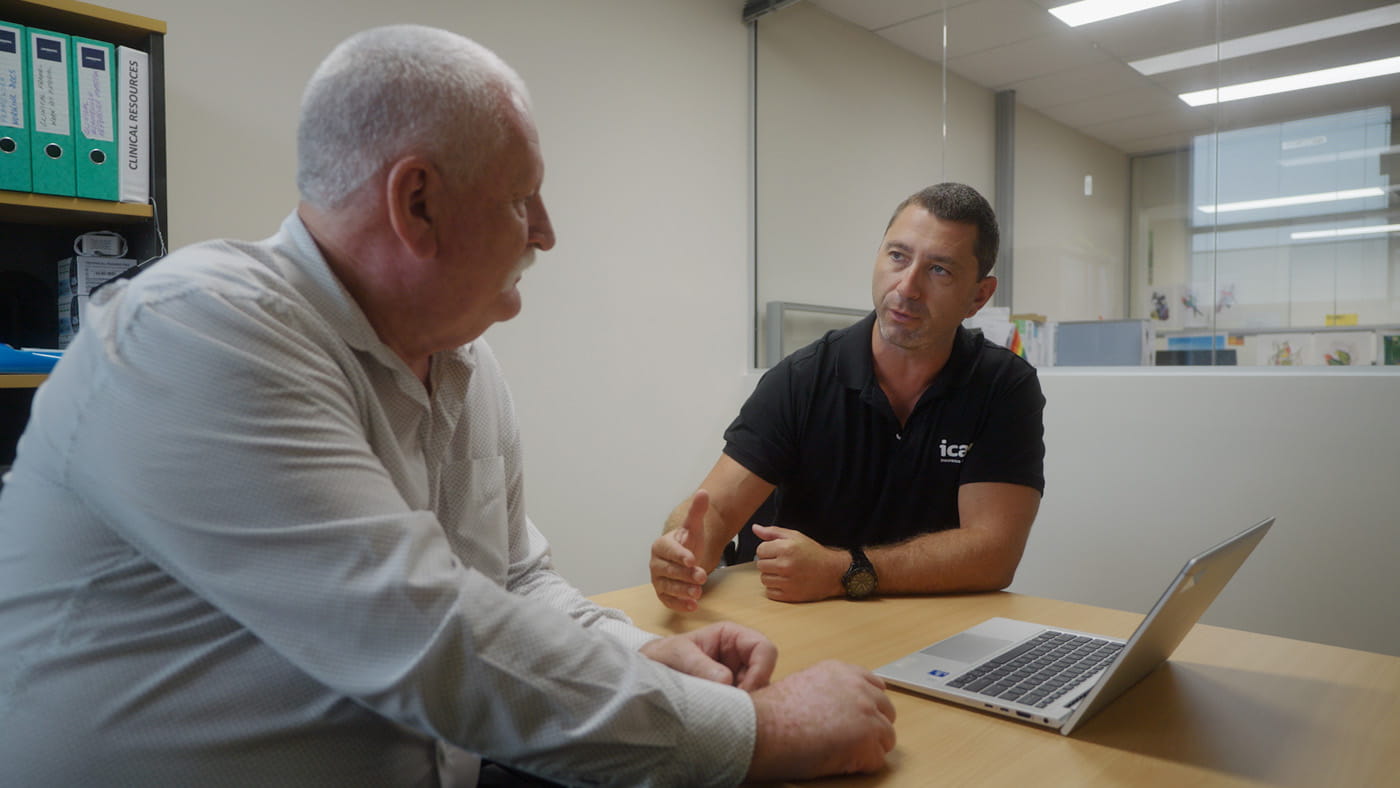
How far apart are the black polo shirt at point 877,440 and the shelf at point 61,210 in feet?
4.73

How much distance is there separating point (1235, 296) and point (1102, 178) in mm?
739

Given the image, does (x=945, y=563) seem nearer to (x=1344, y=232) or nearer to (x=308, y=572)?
(x=308, y=572)

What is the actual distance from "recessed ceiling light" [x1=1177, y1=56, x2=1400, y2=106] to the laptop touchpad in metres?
2.36

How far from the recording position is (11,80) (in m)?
1.72

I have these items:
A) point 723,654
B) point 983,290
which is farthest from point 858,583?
point 983,290

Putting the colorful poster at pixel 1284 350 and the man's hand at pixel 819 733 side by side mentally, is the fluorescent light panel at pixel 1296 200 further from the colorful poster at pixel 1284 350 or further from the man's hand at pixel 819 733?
the man's hand at pixel 819 733

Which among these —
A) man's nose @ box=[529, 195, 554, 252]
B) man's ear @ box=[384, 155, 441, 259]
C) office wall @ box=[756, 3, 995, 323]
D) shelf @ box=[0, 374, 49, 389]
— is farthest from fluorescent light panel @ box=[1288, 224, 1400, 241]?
shelf @ box=[0, 374, 49, 389]

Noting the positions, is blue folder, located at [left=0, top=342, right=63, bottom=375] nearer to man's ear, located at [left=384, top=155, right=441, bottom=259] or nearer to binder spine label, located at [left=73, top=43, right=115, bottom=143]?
binder spine label, located at [left=73, top=43, right=115, bottom=143]

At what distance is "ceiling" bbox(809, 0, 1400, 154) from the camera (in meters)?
2.51

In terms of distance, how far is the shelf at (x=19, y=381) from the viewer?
1.73 metres

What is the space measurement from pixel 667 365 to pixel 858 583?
237cm

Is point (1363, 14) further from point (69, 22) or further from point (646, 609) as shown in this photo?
point (69, 22)

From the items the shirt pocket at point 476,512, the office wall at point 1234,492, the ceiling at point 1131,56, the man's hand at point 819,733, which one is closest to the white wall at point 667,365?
the office wall at point 1234,492

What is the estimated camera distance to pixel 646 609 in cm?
131
